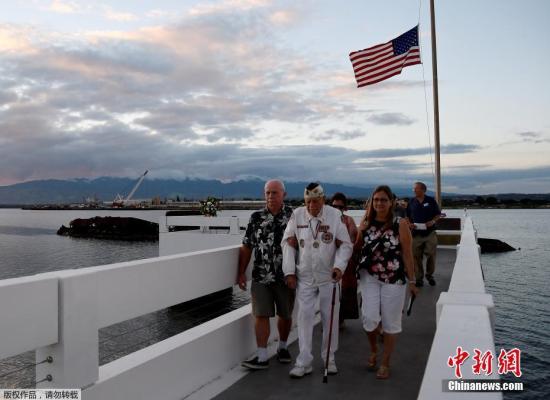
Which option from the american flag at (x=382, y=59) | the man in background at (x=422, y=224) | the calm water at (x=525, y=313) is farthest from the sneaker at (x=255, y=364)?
the american flag at (x=382, y=59)

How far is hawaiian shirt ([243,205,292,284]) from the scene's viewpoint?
17.8 feet

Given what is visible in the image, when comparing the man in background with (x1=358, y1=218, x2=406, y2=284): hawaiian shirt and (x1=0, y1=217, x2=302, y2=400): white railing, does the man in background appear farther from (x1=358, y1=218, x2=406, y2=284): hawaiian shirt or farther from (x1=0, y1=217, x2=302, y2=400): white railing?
(x1=0, y1=217, x2=302, y2=400): white railing

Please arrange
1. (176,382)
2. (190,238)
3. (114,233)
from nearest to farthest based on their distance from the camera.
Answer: (176,382), (190,238), (114,233)

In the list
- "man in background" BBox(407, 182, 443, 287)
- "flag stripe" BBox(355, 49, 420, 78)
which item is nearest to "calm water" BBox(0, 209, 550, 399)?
"man in background" BBox(407, 182, 443, 287)

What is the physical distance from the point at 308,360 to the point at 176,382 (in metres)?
1.33

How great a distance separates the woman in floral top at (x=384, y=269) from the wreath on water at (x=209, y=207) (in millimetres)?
23737

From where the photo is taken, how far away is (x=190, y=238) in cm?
2520

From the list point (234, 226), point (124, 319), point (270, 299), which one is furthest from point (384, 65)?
point (124, 319)

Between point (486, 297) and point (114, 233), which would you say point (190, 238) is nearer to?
point (486, 297)

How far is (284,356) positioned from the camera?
5.54 meters

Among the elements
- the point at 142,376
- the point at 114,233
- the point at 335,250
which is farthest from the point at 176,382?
the point at 114,233

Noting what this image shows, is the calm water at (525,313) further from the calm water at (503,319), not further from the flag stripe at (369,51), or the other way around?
the flag stripe at (369,51)

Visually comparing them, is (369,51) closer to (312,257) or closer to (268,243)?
(268,243)

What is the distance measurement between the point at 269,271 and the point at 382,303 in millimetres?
1188
